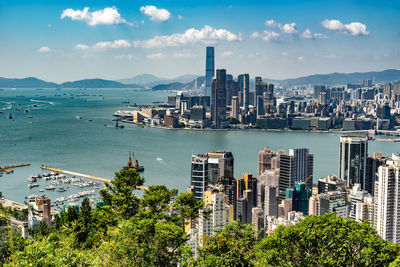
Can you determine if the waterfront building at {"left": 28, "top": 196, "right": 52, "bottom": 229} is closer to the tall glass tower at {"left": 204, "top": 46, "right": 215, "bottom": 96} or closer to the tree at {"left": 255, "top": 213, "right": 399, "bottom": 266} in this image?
the tree at {"left": 255, "top": 213, "right": 399, "bottom": 266}

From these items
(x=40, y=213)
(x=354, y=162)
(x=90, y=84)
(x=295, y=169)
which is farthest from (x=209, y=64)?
(x=40, y=213)

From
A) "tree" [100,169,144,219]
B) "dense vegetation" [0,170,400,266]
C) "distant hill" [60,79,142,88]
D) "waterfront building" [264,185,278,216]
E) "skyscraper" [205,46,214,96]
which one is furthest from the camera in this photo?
"distant hill" [60,79,142,88]

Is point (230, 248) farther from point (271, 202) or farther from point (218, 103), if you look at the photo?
point (218, 103)

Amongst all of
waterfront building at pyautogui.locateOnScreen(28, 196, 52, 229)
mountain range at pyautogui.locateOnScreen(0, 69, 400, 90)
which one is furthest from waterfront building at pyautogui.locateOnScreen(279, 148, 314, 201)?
mountain range at pyautogui.locateOnScreen(0, 69, 400, 90)

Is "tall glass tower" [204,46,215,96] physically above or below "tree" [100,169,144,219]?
above

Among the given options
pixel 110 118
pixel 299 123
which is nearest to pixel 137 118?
pixel 110 118

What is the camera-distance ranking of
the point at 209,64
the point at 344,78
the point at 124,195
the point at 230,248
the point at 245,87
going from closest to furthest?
the point at 230,248
the point at 124,195
the point at 245,87
the point at 209,64
the point at 344,78
